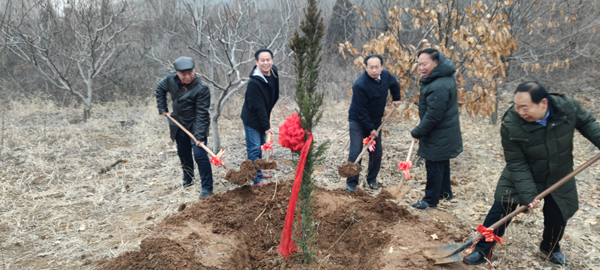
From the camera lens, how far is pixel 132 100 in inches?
478

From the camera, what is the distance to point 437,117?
367 cm

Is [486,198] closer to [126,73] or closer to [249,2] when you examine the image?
[249,2]

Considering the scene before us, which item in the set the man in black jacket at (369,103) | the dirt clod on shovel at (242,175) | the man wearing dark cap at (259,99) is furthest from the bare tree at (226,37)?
the man in black jacket at (369,103)

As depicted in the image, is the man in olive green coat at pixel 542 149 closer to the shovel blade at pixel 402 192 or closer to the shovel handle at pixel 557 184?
the shovel handle at pixel 557 184

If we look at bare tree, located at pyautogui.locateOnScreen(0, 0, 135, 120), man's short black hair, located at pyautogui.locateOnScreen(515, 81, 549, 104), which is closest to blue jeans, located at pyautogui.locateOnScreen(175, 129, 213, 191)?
man's short black hair, located at pyautogui.locateOnScreen(515, 81, 549, 104)

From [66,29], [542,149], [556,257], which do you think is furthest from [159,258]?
[66,29]

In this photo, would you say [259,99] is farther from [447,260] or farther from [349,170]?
[447,260]

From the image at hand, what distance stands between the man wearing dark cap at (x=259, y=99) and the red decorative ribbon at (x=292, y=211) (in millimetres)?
1686

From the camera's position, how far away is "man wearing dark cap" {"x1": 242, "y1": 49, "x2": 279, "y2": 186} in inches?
164

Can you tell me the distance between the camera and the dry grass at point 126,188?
10.6ft

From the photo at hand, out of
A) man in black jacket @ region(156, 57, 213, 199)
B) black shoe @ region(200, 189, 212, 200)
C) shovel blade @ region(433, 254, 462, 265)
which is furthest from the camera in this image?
black shoe @ region(200, 189, 212, 200)

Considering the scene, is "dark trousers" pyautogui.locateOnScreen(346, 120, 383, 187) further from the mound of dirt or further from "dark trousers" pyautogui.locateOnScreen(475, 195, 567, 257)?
the mound of dirt

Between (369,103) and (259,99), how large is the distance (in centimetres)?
142

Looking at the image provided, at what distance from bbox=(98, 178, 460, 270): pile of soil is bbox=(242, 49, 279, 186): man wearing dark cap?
2.20ft
